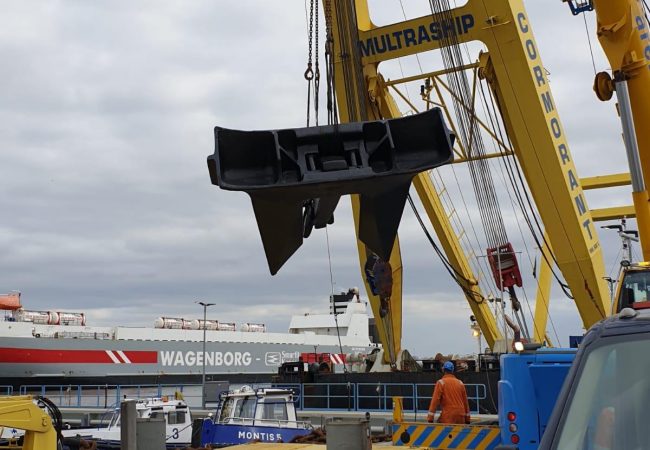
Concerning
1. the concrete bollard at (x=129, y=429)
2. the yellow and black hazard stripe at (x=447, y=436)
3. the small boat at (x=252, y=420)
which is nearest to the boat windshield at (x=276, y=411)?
the small boat at (x=252, y=420)

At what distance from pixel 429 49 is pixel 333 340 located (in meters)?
46.3

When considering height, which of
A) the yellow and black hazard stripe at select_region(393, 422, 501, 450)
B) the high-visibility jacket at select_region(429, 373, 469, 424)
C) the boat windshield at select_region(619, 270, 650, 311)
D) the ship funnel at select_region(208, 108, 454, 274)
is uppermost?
the ship funnel at select_region(208, 108, 454, 274)

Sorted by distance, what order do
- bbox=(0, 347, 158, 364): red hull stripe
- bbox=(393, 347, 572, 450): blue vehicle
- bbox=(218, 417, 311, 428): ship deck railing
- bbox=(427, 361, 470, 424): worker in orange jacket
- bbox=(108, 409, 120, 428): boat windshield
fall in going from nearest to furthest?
bbox=(393, 347, 572, 450): blue vehicle → bbox=(427, 361, 470, 424): worker in orange jacket → bbox=(218, 417, 311, 428): ship deck railing → bbox=(108, 409, 120, 428): boat windshield → bbox=(0, 347, 158, 364): red hull stripe

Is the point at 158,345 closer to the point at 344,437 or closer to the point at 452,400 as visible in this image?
the point at 452,400

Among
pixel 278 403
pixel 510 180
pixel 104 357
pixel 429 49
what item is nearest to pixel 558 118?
pixel 510 180

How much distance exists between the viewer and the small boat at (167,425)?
1584 centimetres

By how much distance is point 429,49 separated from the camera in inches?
699

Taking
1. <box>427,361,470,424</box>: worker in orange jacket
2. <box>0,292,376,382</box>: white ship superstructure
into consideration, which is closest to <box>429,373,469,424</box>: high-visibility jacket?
<box>427,361,470,424</box>: worker in orange jacket

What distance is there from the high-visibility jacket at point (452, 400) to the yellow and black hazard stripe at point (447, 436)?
89 centimetres

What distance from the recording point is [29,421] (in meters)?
7.71

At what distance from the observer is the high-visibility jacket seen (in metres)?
9.06

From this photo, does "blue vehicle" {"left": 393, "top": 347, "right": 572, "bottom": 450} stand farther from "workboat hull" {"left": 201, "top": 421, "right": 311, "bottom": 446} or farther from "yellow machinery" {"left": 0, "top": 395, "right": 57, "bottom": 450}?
"workboat hull" {"left": 201, "top": 421, "right": 311, "bottom": 446}

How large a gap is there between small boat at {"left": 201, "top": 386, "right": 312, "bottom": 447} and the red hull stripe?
32.1 meters

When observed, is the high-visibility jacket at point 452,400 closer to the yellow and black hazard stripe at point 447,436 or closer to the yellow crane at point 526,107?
the yellow and black hazard stripe at point 447,436
